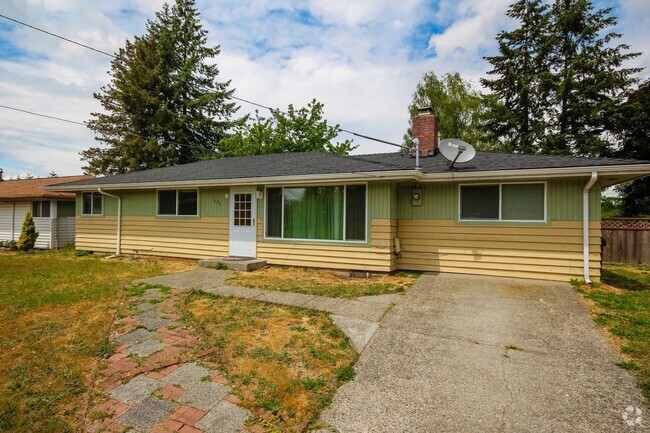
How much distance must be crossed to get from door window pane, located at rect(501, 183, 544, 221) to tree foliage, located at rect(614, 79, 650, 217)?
45.5 feet

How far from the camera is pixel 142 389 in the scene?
2832 mm

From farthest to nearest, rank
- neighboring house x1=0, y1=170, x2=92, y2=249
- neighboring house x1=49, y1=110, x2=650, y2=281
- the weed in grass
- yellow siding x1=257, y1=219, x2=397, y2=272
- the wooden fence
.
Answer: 1. neighboring house x1=0, y1=170, x2=92, y2=249
2. the wooden fence
3. yellow siding x1=257, y1=219, x2=397, y2=272
4. neighboring house x1=49, y1=110, x2=650, y2=281
5. the weed in grass

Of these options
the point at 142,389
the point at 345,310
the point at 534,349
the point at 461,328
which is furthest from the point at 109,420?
the point at 534,349

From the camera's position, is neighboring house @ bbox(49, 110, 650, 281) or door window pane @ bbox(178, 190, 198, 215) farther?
door window pane @ bbox(178, 190, 198, 215)

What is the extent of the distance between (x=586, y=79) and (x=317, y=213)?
18.5 meters

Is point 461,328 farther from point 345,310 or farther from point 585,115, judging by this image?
point 585,115

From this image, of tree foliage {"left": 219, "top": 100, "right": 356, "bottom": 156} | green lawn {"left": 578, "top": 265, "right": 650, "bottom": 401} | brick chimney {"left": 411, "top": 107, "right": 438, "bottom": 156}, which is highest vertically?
tree foliage {"left": 219, "top": 100, "right": 356, "bottom": 156}

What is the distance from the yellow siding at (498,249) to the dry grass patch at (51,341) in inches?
250

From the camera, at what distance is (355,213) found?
780 cm

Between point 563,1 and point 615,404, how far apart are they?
78.7 ft

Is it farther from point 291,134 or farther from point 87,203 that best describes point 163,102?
point 87,203

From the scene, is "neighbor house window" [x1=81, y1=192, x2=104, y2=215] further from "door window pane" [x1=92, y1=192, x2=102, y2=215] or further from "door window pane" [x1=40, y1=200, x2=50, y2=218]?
"door window pane" [x1=40, y1=200, x2=50, y2=218]

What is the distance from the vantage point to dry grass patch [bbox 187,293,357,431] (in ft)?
8.68

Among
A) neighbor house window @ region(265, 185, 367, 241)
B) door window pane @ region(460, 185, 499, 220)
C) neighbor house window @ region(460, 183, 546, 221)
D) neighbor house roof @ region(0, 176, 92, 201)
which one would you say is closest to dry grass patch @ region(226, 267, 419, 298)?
neighbor house window @ region(265, 185, 367, 241)
